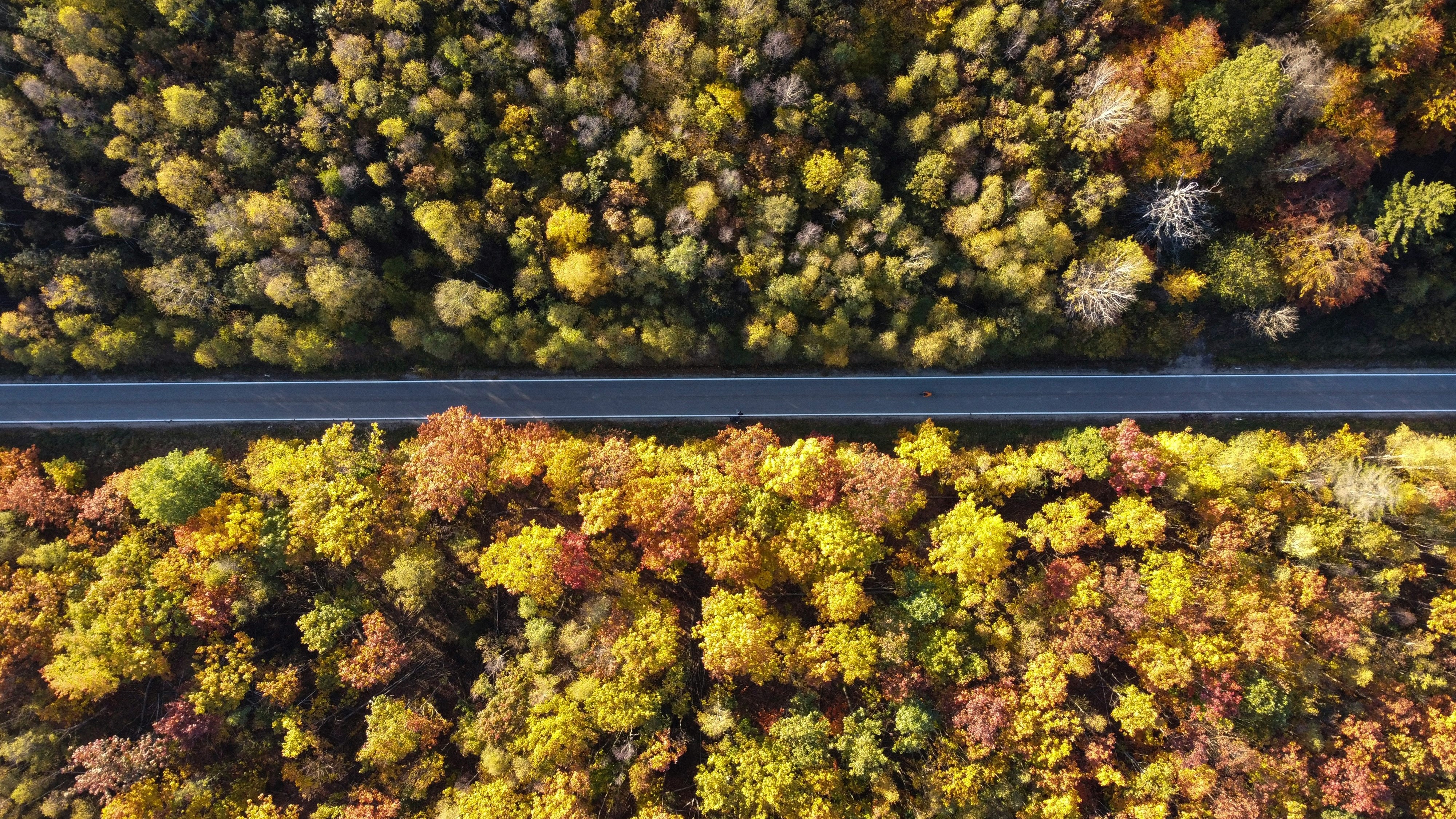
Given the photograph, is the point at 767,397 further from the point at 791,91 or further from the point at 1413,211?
the point at 1413,211

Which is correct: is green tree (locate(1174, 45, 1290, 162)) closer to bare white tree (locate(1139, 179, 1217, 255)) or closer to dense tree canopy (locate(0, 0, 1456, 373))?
dense tree canopy (locate(0, 0, 1456, 373))

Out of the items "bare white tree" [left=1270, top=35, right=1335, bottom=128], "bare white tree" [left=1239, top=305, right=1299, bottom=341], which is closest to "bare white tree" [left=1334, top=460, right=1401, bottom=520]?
"bare white tree" [left=1239, top=305, right=1299, bottom=341]

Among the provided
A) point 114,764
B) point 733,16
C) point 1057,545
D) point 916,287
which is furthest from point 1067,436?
point 114,764

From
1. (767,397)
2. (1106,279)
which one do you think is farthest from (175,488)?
(1106,279)

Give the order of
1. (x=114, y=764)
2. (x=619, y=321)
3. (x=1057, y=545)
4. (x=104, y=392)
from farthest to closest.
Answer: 1. (x=104, y=392)
2. (x=619, y=321)
3. (x=1057, y=545)
4. (x=114, y=764)

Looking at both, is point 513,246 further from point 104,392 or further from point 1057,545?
point 1057,545

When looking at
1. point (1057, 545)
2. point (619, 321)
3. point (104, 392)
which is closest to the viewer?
point (1057, 545)

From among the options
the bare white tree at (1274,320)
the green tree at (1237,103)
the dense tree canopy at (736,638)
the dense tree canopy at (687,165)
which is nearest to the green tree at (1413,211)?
the dense tree canopy at (687,165)
